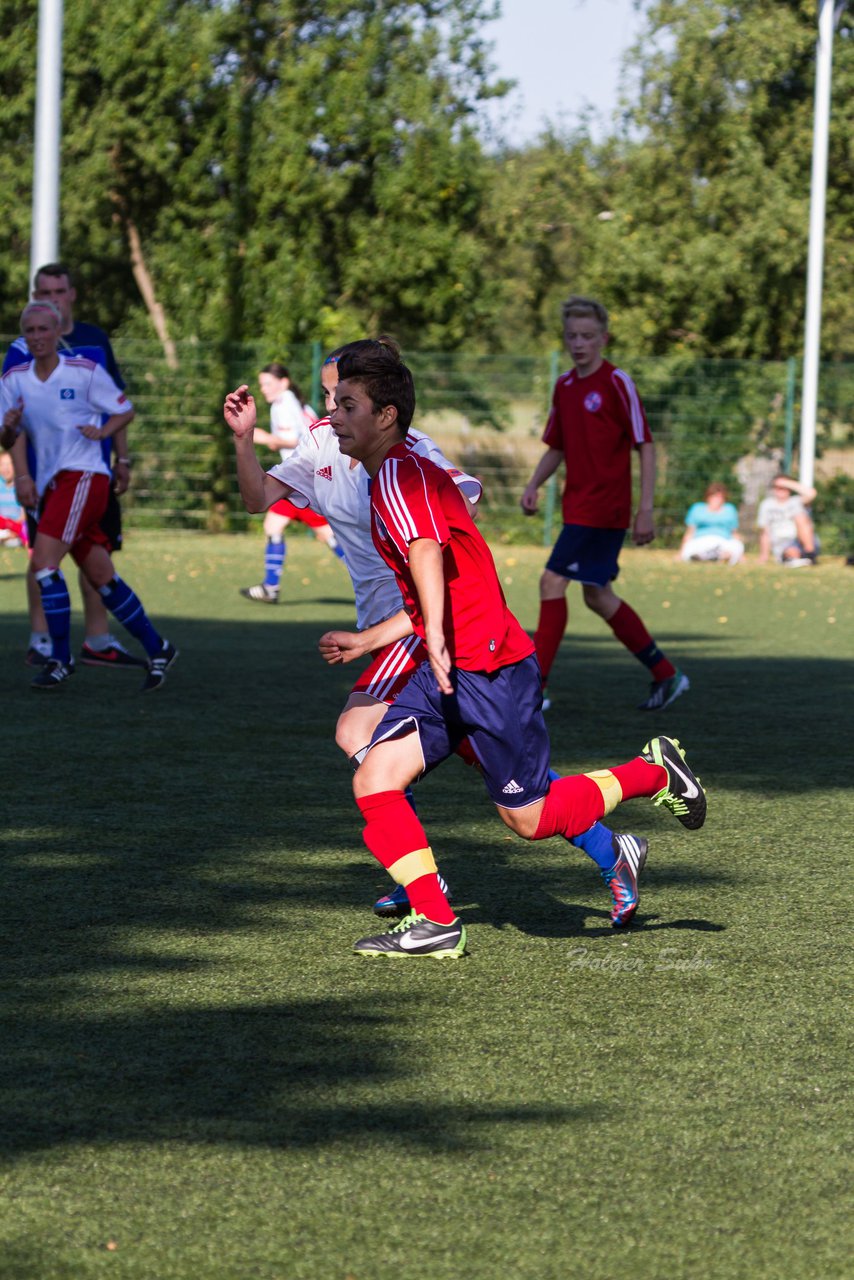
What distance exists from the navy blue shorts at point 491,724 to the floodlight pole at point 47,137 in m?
15.0

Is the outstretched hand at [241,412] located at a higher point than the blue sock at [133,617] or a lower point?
higher

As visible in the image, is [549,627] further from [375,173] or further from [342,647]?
[375,173]

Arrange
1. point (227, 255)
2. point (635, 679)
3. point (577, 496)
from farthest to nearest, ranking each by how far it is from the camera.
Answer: point (227, 255) < point (635, 679) < point (577, 496)

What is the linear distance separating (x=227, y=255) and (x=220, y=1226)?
2684 centimetres

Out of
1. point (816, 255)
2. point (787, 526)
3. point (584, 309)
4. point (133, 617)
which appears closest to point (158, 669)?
point (133, 617)

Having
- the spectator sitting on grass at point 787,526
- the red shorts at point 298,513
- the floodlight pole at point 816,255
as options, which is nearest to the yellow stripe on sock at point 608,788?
the red shorts at point 298,513

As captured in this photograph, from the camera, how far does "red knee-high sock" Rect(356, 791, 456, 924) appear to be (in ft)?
15.7

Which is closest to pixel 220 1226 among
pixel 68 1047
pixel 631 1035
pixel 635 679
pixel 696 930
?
pixel 68 1047

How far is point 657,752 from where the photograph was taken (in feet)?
17.4

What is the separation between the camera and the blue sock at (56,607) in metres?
9.89

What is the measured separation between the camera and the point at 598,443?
9539mm

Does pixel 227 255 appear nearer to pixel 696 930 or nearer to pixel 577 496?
pixel 577 496

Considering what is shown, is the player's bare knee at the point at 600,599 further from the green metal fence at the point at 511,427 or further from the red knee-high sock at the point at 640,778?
the green metal fence at the point at 511,427

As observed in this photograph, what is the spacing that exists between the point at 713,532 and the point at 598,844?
18.1 m
